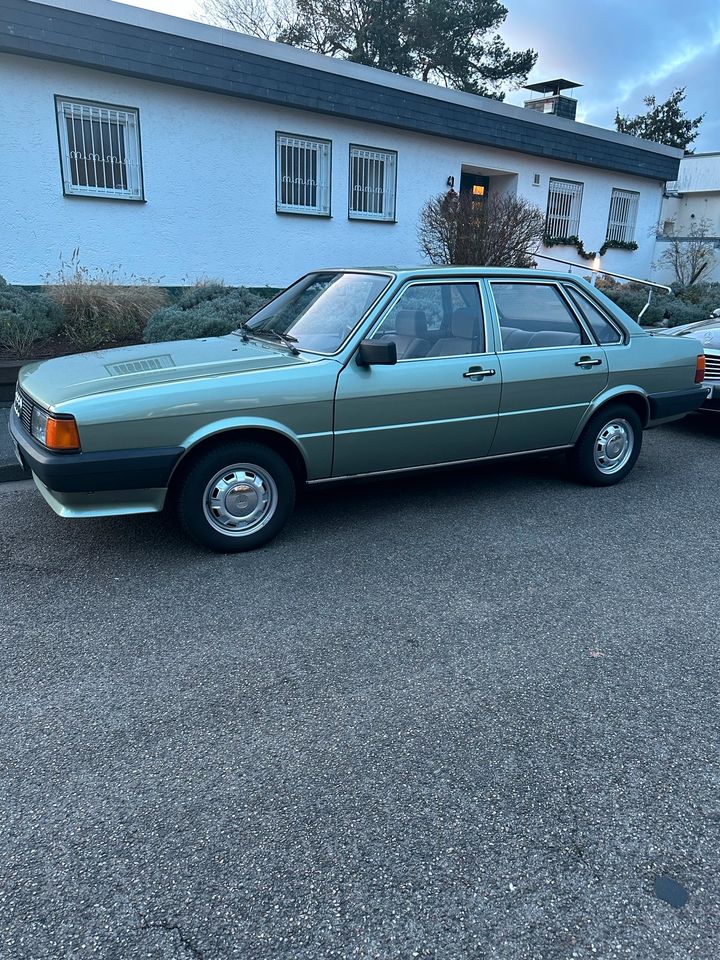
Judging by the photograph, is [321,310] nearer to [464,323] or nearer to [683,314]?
[464,323]

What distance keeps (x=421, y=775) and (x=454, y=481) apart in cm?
349

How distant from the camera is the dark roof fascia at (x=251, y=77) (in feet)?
31.1

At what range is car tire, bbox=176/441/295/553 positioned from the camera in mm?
4113

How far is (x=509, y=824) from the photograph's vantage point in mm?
2357

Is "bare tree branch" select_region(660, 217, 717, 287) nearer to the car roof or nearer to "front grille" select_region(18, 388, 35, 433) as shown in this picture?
the car roof

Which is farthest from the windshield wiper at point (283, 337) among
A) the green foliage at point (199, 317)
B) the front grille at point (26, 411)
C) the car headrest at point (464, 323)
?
the green foliage at point (199, 317)

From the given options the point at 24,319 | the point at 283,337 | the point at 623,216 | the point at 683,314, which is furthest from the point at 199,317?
the point at 623,216

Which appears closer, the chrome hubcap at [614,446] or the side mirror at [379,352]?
the side mirror at [379,352]

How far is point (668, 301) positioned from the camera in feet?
50.7

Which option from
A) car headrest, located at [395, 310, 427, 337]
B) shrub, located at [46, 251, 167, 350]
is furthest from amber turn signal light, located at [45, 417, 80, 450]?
shrub, located at [46, 251, 167, 350]

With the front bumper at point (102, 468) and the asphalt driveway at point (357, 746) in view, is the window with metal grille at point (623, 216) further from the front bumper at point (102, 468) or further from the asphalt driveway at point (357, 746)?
the front bumper at point (102, 468)

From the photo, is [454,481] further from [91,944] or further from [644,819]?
[91,944]

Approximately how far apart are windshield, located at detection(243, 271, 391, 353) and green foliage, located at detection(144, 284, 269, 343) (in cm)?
254

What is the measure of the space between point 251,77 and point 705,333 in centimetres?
804
